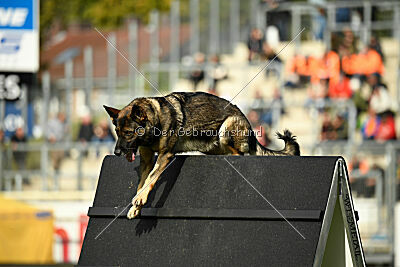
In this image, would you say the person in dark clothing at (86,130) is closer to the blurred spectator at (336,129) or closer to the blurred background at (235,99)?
the blurred background at (235,99)

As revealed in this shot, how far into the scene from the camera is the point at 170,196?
4.70m

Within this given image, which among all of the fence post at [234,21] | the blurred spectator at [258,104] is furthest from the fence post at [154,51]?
the blurred spectator at [258,104]

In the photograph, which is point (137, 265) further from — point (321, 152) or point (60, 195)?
point (60, 195)

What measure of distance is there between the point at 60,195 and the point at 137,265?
858 cm

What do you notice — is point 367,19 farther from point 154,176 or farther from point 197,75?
point 154,176

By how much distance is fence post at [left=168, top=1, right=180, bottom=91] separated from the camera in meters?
15.6

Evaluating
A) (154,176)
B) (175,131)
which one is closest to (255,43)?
(175,131)

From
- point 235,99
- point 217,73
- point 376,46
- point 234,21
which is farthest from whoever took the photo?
point 234,21

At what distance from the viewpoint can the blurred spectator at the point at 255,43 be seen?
48.3 feet

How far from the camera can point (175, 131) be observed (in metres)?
4.56

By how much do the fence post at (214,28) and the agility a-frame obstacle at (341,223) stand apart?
11.8m

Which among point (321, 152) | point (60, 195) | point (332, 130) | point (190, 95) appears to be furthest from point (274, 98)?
point (190, 95)

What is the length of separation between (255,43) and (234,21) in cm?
226

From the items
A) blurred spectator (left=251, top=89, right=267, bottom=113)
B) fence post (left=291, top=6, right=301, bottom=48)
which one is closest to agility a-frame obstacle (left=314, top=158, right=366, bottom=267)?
blurred spectator (left=251, top=89, right=267, bottom=113)
